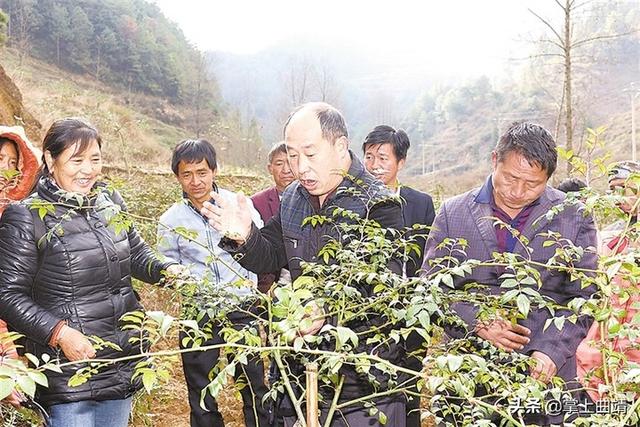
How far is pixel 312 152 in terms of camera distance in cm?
190

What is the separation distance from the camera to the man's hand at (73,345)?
84.6 inches

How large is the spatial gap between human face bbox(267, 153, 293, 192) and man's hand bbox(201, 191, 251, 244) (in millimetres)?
2027

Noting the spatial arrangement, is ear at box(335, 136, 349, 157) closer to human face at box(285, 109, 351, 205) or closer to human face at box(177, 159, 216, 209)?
human face at box(285, 109, 351, 205)

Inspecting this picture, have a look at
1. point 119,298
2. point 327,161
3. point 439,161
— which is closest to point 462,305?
point 327,161

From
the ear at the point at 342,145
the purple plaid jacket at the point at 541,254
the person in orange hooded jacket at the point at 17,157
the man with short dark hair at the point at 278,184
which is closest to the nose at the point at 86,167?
the person in orange hooded jacket at the point at 17,157

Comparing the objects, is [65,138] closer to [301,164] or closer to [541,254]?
[301,164]

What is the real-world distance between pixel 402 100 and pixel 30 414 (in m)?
89.4

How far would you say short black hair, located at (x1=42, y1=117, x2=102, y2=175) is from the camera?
237cm

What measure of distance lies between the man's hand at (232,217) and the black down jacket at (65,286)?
0.35 m

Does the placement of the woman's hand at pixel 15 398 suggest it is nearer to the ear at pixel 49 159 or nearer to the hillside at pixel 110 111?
the ear at pixel 49 159

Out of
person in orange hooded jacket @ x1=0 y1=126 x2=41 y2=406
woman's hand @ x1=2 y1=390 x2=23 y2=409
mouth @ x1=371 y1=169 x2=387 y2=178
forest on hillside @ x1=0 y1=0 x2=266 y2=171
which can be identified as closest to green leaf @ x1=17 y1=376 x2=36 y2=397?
woman's hand @ x1=2 y1=390 x2=23 y2=409

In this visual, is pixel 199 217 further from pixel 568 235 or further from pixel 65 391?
pixel 568 235

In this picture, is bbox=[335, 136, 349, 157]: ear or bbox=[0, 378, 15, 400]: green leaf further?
bbox=[335, 136, 349, 157]: ear

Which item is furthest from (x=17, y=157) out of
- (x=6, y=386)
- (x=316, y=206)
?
(x=6, y=386)
